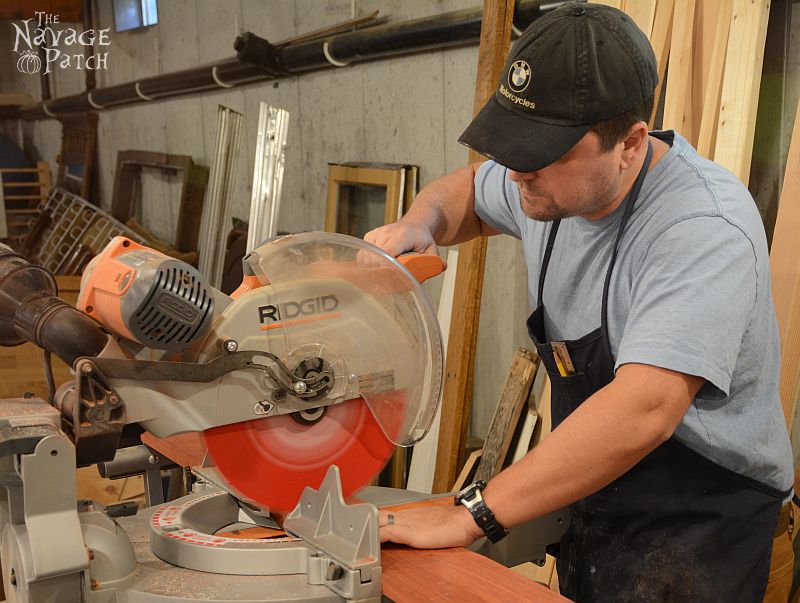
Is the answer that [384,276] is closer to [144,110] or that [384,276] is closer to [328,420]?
[328,420]

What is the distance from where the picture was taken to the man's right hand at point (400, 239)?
151 centimetres

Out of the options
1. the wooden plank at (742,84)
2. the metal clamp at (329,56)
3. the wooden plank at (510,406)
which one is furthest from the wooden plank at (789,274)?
the metal clamp at (329,56)

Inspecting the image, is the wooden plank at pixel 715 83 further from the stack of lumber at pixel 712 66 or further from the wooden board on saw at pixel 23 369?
the wooden board on saw at pixel 23 369

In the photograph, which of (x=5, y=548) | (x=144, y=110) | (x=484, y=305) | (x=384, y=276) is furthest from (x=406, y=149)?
(x=144, y=110)

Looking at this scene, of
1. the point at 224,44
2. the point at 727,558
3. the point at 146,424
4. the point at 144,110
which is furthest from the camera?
the point at 144,110

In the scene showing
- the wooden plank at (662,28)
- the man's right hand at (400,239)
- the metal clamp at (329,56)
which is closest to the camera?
the man's right hand at (400,239)

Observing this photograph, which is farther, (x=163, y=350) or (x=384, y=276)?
(x=384, y=276)

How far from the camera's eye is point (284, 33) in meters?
4.63

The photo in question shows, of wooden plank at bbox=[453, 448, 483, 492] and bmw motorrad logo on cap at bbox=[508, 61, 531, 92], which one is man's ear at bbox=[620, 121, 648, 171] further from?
wooden plank at bbox=[453, 448, 483, 492]

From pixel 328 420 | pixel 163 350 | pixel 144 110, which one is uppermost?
pixel 144 110

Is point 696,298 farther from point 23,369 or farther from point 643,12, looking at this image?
point 23,369

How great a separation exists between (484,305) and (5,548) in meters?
2.47

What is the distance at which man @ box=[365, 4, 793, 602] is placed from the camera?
1.23 metres

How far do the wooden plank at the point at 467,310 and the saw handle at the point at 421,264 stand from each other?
1.65m
